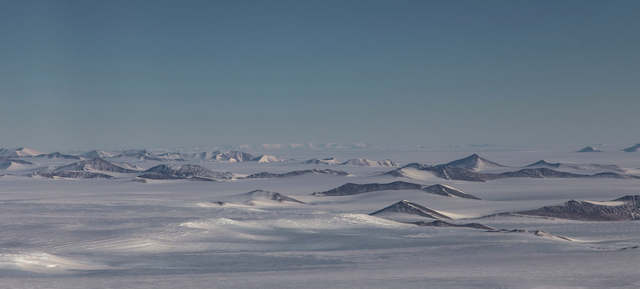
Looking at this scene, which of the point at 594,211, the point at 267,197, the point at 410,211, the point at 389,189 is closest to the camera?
the point at 410,211

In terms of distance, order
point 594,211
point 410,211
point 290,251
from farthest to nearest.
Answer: point 594,211 → point 410,211 → point 290,251

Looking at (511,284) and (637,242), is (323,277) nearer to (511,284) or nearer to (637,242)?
(511,284)

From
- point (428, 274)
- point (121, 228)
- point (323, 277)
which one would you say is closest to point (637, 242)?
point (428, 274)

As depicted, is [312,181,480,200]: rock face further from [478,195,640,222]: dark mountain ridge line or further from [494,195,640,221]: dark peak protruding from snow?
[494,195,640,221]: dark peak protruding from snow

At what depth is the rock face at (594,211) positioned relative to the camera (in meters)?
94.1

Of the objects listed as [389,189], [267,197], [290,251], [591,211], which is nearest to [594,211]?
[591,211]

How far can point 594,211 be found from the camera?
9725 centimetres

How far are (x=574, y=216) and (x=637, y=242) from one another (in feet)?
145

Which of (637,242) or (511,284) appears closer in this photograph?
(511,284)

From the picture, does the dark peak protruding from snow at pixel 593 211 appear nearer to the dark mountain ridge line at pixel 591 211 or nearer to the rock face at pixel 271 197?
the dark mountain ridge line at pixel 591 211

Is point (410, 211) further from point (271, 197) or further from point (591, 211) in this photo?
point (271, 197)

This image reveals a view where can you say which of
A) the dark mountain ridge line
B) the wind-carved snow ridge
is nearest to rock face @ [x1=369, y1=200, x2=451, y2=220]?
the dark mountain ridge line

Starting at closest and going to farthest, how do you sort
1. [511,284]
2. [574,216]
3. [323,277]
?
1. [511,284]
2. [323,277]
3. [574,216]

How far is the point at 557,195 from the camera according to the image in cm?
11838
